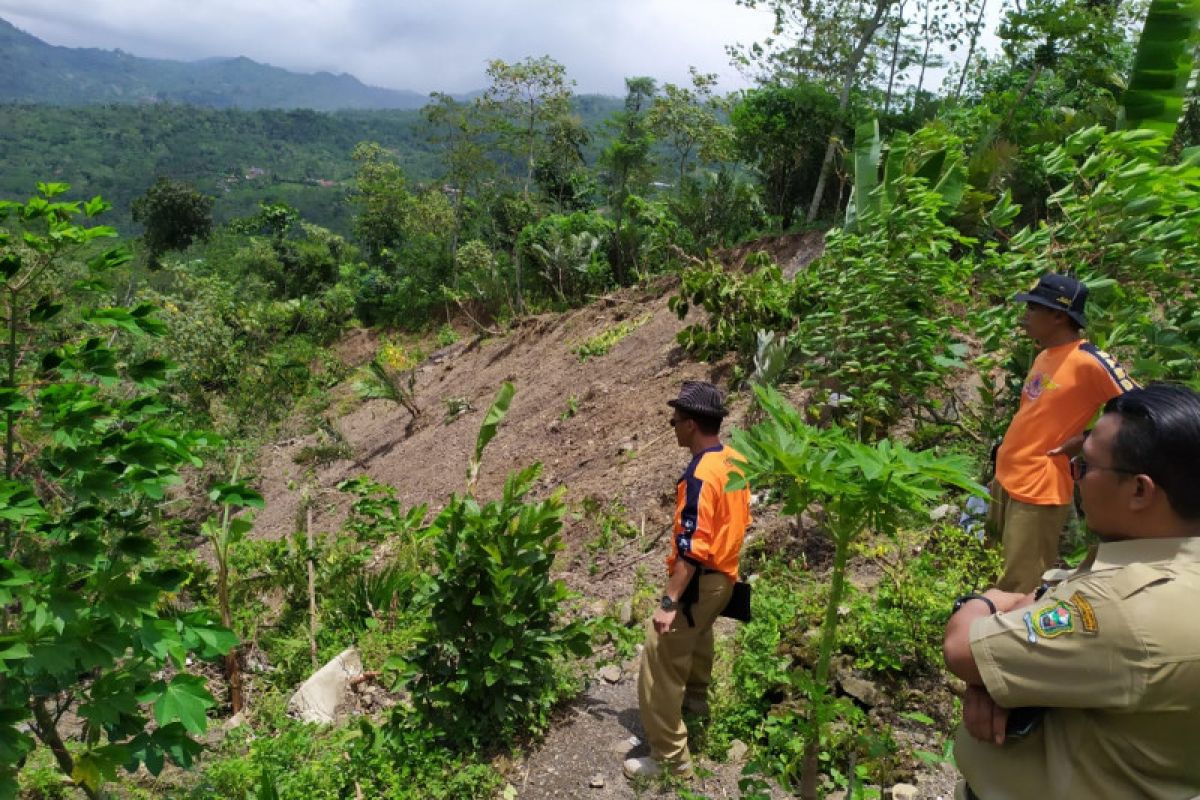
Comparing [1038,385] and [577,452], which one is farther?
[577,452]

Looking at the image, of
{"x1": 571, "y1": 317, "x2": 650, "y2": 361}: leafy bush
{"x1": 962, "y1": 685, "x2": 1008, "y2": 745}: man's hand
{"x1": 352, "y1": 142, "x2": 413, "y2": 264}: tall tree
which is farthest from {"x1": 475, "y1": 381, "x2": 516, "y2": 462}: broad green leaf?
{"x1": 352, "y1": 142, "x2": 413, "y2": 264}: tall tree

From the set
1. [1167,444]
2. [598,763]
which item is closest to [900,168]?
[598,763]

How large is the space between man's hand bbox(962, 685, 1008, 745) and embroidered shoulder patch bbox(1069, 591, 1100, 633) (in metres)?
0.25

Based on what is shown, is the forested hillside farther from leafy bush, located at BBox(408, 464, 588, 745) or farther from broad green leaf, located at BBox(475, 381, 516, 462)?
leafy bush, located at BBox(408, 464, 588, 745)

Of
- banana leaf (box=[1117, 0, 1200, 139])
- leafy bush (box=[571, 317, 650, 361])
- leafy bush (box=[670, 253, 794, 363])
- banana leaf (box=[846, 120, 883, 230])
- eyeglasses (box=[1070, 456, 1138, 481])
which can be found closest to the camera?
eyeglasses (box=[1070, 456, 1138, 481])

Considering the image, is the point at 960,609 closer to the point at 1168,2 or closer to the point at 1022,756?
the point at 1022,756

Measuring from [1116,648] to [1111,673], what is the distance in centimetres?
4

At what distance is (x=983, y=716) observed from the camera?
1.44 m

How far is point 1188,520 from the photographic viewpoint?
1.30 metres

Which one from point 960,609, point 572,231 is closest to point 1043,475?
point 960,609

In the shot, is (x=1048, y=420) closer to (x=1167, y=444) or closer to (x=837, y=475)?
(x=837, y=475)

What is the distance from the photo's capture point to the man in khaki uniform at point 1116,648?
1.22m

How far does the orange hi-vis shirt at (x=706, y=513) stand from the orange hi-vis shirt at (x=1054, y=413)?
4.04ft

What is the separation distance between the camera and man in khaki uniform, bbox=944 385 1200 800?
1217 mm
